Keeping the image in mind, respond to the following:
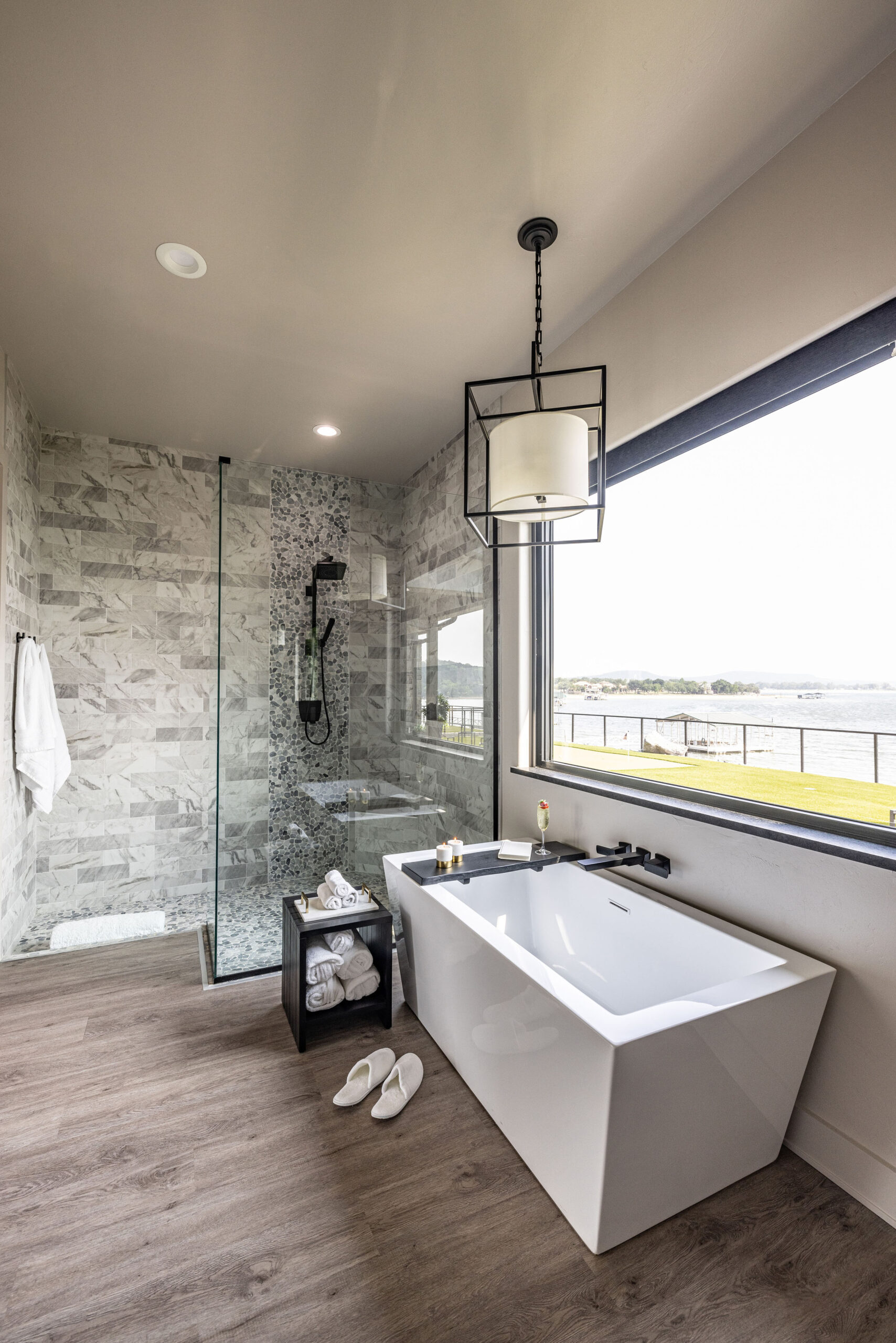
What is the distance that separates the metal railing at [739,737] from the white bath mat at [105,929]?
265 cm

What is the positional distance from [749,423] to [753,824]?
131 centimetres

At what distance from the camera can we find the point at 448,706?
10.7ft

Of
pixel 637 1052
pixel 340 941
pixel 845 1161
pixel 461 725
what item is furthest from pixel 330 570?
pixel 845 1161

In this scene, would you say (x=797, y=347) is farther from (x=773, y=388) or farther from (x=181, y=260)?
(x=181, y=260)

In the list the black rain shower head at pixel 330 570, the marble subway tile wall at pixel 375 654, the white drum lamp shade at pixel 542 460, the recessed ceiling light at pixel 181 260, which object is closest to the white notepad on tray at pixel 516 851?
the marble subway tile wall at pixel 375 654

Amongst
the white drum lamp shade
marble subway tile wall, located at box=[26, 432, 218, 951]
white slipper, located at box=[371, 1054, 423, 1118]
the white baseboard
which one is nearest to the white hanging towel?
marble subway tile wall, located at box=[26, 432, 218, 951]

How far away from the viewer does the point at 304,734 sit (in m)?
3.10

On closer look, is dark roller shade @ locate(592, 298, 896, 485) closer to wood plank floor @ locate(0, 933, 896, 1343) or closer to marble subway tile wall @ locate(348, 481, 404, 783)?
marble subway tile wall @ locate(348, 481, 404, 783)

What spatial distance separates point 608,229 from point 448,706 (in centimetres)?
210

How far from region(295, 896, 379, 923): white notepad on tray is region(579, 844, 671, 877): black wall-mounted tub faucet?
87 cm

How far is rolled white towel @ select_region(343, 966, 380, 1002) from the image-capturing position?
7.78 ft

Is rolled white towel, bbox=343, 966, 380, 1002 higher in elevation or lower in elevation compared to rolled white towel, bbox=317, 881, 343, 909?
lower

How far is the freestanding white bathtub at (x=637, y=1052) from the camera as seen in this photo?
1.39 metres

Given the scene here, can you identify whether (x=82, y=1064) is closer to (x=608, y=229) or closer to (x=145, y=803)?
(x=145, y=803)
